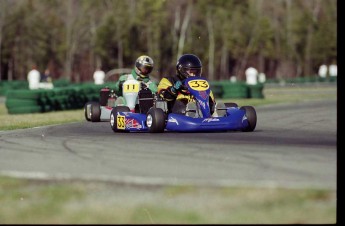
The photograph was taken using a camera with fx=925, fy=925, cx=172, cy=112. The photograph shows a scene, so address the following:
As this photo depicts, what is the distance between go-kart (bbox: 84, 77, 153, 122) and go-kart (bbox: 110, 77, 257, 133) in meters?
0.30

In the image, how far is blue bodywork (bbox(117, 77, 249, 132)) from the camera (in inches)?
536

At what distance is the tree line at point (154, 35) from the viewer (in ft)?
248

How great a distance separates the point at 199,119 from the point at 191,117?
139mm

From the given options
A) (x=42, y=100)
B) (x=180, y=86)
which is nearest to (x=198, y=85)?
(x=180, y=86)

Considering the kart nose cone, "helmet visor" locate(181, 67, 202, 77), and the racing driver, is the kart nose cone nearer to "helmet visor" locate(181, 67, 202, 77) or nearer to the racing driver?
the racing driver

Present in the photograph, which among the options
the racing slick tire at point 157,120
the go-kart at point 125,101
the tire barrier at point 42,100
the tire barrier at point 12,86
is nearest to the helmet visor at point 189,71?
the go-kart at point 125,101

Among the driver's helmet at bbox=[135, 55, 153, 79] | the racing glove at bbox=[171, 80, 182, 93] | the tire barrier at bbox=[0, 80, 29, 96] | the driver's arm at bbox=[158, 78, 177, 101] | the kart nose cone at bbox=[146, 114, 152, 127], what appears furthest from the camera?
the tire barrier at bbox=[0, 80, 29, 96]

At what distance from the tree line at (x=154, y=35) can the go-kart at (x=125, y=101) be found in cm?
5300

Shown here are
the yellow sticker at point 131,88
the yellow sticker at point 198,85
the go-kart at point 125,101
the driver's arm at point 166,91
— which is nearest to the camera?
the yellow sticker at point 198,85

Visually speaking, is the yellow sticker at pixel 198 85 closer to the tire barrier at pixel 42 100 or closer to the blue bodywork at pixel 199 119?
the blue bodywork at pixel 199 119

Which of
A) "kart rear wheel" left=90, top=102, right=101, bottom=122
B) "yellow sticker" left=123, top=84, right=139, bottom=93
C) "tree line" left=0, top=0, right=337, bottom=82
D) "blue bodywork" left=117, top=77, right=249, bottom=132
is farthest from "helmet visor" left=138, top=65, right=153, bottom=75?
"tree line" left=0, top=0, right=337, bottom=82

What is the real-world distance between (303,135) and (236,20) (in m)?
67.5

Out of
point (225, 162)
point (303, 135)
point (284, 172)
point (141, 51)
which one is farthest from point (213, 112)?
point (141, 51)

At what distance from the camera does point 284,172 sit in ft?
27.6
